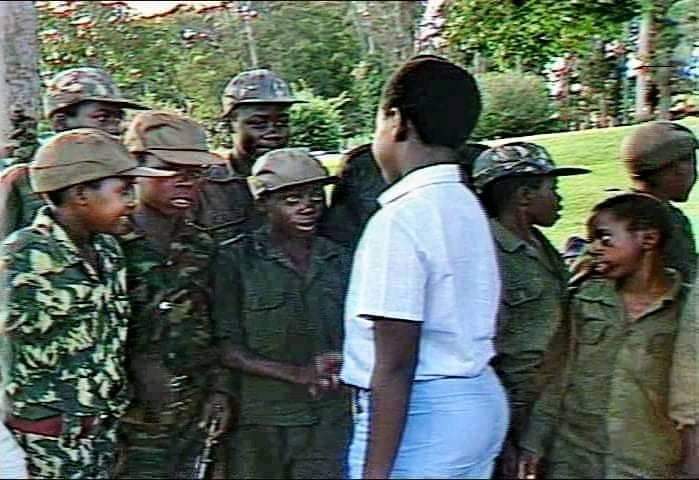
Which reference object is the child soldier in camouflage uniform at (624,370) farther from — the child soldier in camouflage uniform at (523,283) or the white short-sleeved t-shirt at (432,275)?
the white short-sleeved t-shirt at (432,275)

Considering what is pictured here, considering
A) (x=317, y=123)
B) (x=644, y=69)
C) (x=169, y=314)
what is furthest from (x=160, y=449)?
(x=644, y=69)

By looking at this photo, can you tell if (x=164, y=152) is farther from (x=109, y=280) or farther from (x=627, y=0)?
(x=627, y=0)

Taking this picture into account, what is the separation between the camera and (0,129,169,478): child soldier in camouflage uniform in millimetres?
1949

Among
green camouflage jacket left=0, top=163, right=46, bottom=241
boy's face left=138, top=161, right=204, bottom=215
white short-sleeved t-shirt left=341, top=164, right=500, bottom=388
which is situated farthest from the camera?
green camouflage jacket left=0, top=163, right=46, bottom=241

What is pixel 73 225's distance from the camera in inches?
79.1

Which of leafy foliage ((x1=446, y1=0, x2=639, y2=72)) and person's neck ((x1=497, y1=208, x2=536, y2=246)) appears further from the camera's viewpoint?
leafy foliage ((x1=446, y1=0, x2=639, y2=72))

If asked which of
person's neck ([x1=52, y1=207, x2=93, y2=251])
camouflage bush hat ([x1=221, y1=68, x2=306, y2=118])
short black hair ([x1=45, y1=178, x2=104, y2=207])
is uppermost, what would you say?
camouflage bush hat ([x1=221, y1=68, x2=306, y2=118])

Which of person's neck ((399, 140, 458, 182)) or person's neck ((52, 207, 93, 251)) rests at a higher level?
person's neck ((399, 140, 458, 182))

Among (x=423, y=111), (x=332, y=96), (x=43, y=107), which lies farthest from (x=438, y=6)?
(x=423, y=111)

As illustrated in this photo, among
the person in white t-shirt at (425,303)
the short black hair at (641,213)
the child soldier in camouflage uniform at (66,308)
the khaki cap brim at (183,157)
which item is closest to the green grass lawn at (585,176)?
the short black hair at (641,213)

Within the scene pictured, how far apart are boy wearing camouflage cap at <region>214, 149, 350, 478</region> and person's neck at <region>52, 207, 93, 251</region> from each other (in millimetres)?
472

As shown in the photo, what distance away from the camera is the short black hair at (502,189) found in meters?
2.44

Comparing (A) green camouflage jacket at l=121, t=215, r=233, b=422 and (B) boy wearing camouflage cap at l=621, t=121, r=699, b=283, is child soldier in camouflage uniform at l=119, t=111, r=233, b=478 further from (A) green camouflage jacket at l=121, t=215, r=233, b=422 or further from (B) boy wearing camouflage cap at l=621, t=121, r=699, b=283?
(B) boy wearing camouflage cap at l=621, t=121, r=699, b=283

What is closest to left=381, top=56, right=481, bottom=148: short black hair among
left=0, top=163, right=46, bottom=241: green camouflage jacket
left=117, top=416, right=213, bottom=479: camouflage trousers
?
left=117, top=416, right=213, bottom=479: camouflage trousers
